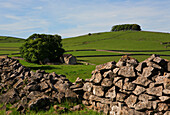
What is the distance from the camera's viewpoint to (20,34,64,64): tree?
42.1 m

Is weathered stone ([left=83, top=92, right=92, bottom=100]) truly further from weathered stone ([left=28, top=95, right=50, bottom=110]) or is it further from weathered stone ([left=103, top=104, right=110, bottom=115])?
weathered stone ([left=28, top=95, right=50, bottom=110])

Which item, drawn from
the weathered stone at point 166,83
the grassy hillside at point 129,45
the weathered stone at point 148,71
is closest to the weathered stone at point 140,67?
the weathered stone at point 148,71

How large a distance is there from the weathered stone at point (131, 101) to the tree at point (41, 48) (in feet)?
114

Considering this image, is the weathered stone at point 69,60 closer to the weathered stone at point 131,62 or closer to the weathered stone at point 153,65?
the weathered stone at point 131,62

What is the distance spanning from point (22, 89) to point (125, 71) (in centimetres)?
863

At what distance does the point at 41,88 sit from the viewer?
42.3ft

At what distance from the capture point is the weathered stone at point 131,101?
375 inches

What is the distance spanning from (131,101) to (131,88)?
0.76 metres

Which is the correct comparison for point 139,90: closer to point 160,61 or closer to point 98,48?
point 160,61

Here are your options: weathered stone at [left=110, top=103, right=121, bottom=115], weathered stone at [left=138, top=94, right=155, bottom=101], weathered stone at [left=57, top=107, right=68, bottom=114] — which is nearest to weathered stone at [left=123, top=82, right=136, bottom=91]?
weathered stone at [left=138, top=94, right=155, bottom=101]

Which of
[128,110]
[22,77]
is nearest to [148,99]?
[128,110]

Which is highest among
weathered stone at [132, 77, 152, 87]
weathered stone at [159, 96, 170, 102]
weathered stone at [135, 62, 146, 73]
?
weathered stone at [135, 62, 146, 73]

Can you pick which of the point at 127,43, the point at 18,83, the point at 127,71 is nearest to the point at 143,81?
the point at 127,71

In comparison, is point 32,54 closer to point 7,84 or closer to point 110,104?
point 7,84
